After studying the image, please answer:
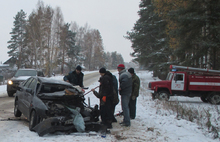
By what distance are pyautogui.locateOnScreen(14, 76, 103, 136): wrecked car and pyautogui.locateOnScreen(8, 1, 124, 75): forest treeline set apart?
1288 inches

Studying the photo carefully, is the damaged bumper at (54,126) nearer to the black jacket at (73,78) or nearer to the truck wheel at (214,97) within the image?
the black jacket at (73,78)

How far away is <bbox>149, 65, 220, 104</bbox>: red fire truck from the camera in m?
13.9

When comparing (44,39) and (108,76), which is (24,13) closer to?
(44,39)

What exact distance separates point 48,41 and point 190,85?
106 feet

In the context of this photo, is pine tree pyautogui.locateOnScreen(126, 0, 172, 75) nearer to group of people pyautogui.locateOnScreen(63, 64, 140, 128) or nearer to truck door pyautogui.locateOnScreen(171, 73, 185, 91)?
truck door pyautogui.locateOnScreen(171, 73, 185, 91)

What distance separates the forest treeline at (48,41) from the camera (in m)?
38.4

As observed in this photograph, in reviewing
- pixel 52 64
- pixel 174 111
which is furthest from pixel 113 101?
pixel 52 64

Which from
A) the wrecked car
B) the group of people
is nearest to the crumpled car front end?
the wrecked car

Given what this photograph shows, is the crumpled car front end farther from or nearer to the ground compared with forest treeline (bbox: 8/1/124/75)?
nearer to the ground

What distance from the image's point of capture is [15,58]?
168 ft

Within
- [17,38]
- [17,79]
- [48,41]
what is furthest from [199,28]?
[17,38]

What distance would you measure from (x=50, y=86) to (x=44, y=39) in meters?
35.5

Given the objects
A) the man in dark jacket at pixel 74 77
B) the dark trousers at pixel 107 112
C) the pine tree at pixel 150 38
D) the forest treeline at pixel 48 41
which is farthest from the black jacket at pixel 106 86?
the forest treeline at pixel 48 41

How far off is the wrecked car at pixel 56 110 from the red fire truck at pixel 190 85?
28.6 feet
